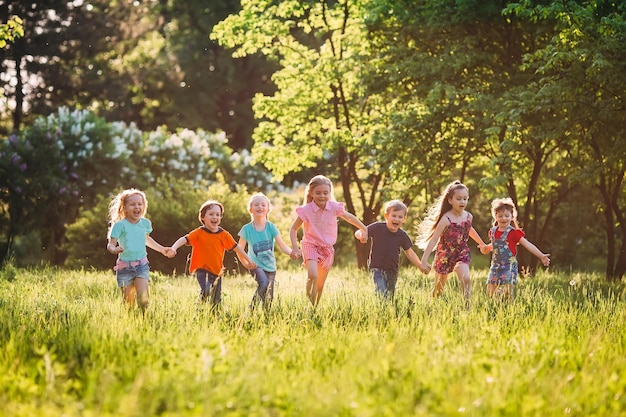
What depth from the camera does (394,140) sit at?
49.9 ft

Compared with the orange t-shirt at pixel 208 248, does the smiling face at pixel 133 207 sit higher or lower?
higher

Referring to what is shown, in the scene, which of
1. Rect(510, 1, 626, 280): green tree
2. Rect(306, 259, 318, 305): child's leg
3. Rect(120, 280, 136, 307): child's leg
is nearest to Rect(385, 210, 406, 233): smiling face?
Rect(306, 259, 318, 305): child's leg

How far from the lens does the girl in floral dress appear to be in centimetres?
956

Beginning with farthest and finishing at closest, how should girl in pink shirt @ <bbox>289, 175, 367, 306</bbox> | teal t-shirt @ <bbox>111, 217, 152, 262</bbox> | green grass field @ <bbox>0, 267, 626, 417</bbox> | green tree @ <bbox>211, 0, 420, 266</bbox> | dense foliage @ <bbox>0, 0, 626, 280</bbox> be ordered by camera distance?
green tree @ <bbox>211, 0, 420, 266</bbox>, dense foliage @ <bbox>0, 0, 626, 280</bbox>, girl in pink shirt @ <bbox>289, 175, 367, 306</bbox>, teal t-shirt @ <bbox>111, 217, 152, 262</bbox>, green grass field @ <bbox>0, 267, 626, 417</bbox>

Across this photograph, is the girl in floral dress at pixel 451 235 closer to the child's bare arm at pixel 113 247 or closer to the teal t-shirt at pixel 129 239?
the teal t-shirt at pixel 129 239

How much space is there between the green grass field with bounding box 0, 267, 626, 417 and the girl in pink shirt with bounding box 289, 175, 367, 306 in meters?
0.81

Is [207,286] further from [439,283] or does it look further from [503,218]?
[503,218]

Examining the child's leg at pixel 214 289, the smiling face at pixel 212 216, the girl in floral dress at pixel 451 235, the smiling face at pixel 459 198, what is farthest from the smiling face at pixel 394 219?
the child's leg at pixel 214 289

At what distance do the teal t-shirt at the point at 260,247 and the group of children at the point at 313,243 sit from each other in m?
0.01

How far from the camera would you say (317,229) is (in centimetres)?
919

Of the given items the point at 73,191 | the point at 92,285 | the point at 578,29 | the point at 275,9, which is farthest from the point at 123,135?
the point at 578,29

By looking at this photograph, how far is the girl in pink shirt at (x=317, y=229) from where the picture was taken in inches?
361

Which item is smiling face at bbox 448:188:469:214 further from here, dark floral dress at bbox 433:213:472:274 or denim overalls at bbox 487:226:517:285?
denim overalls at bbox 487:226:517:285

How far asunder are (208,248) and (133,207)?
93 cm
